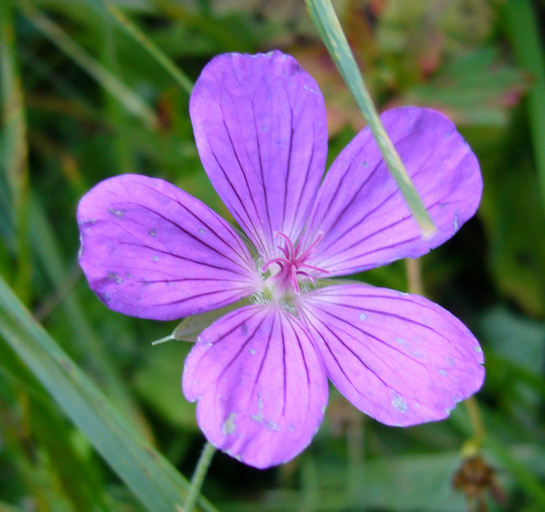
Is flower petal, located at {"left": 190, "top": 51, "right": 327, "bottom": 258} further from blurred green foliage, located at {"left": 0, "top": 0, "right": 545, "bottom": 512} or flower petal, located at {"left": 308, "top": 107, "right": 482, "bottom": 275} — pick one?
blurred green foliage, located at {"left": 0, "top": 0, "right": 545, "bottom": 512}

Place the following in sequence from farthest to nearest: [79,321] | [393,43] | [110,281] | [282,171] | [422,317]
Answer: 1. [393,43]
2. [79,321]
3. [282,171]
4. [422,317]
5. [110,281]

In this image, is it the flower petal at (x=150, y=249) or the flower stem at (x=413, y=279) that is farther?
the flower stem at (x=413, y=279)

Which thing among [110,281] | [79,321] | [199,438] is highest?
[110,281]

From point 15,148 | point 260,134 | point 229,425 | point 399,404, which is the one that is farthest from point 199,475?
point 15,148

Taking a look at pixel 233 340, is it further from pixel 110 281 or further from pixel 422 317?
pixel 422 317

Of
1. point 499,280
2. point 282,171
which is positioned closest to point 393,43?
point 499,280

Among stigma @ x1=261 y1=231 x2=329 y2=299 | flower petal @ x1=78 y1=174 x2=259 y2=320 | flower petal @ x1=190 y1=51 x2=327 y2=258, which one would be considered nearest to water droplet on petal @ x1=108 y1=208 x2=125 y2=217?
flower petal @ x1=78 y1=174 x2=259 y2=320

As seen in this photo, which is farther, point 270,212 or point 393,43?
point 393,43

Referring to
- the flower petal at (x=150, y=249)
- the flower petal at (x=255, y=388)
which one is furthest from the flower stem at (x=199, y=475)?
the flower petal at (x=150, y=249)

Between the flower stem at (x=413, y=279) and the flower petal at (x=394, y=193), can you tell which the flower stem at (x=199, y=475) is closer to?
the flower petal at (x=394, y=193)
